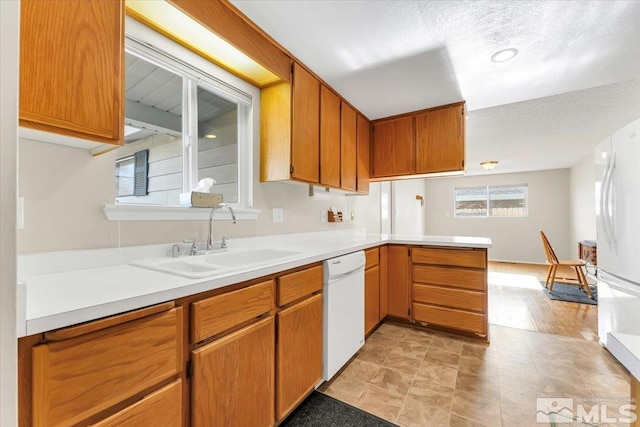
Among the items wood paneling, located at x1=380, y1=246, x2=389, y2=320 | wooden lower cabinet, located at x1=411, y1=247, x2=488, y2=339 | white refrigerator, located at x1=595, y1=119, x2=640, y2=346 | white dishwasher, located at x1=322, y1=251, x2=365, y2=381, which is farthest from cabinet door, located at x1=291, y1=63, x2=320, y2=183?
white refrigerator, located at x1=595, y1=119, x2=640, y2=346

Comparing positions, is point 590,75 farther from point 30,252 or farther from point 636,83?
point 30,252

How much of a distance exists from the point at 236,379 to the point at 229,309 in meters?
0.30

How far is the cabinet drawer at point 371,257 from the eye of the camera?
7.75 ft

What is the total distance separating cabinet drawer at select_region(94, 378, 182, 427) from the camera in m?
0.75

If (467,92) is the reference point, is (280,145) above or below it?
below

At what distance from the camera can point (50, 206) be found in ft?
3.56

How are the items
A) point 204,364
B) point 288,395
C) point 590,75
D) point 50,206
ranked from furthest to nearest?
point 590,75 < point 288,395 < point 50,206 < point 204,364

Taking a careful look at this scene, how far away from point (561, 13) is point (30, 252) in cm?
277

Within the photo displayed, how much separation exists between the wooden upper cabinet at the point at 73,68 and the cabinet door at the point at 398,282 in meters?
2.41

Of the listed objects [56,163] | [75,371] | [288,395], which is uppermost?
[56,163]

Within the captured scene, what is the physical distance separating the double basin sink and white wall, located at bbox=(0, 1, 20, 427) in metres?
0.52

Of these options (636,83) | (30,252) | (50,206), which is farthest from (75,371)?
(636,83)

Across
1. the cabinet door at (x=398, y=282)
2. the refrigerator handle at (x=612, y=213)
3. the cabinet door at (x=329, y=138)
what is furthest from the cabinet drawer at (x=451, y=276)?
the cabinet door at (x=329, y=138)

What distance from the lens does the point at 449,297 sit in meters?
2.50
